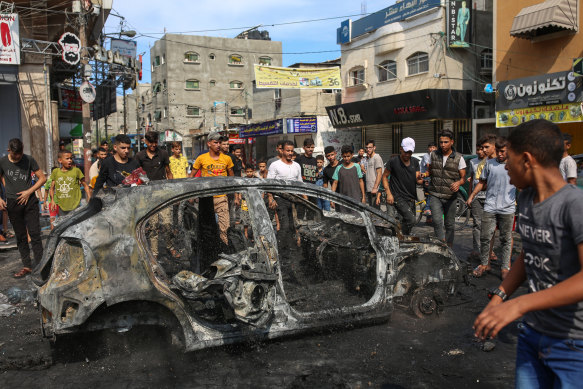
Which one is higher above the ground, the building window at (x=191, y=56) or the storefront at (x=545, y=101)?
the building window at (x=191, y=56)

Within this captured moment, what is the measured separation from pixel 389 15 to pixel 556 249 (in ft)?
77.5

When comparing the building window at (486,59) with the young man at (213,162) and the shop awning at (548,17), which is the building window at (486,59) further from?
the young man at (213,162)

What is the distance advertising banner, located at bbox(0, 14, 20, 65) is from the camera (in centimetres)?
1424

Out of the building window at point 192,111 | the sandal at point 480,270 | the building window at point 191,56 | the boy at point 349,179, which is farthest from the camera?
the building window at point 192,111

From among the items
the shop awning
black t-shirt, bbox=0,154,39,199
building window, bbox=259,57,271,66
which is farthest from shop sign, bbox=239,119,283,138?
black t-shirt, bbox=0,154,39,199

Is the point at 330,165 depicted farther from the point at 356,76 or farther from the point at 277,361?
the point at 356,76

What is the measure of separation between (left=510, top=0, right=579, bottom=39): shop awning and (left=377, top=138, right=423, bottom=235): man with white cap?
429 inches

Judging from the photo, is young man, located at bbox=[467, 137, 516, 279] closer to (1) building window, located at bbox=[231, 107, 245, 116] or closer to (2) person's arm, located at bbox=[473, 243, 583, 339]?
(2) person's arm, located at bbox=[473, 243, 583, 339]

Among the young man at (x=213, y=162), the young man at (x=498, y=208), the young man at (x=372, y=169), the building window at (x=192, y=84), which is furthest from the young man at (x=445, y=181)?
the building window at (x=192, y=84)

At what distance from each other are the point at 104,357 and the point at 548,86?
647 inches

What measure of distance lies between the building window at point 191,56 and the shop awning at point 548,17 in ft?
119

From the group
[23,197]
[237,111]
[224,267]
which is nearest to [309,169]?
[23,197]

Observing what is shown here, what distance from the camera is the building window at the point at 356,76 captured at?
25.9 metres

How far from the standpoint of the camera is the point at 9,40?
1441 centimetres
